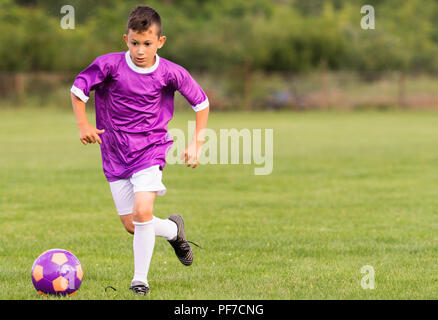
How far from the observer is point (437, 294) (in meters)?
5.09

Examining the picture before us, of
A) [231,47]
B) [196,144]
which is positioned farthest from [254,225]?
[231,47]

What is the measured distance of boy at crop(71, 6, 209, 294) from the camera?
523cm

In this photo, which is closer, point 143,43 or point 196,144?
point 143,43

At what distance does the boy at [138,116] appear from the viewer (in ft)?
17.1

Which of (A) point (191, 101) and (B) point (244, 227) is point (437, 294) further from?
(B) point (244, 227)

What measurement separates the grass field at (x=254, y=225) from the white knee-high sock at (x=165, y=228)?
314mm

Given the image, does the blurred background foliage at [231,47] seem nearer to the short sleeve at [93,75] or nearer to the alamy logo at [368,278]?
the short sleeve at [93,75]

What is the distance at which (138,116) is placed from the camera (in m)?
5.42

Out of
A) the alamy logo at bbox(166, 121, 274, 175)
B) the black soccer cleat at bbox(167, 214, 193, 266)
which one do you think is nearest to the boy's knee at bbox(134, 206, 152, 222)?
the black soccer cleat at bbox(167, 214, 193, 266)

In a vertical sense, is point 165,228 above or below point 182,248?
above

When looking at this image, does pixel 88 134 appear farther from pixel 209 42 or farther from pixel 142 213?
pixel 209 42

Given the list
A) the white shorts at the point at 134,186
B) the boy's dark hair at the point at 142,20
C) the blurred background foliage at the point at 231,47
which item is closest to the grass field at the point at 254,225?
the white shorts at the point at 134,186

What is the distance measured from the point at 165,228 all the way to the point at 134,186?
Result: 2.01 feet

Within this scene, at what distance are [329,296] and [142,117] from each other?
6.23 ft
